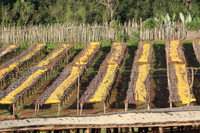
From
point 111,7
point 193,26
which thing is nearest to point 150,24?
point 193,26

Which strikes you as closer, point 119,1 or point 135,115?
point 135,115

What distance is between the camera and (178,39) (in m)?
24.3

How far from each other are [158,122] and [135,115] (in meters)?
0.86

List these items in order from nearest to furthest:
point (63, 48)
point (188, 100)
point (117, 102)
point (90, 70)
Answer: point (188, 100) < point (117, 102) < point (90, 70) < point (63, 48)

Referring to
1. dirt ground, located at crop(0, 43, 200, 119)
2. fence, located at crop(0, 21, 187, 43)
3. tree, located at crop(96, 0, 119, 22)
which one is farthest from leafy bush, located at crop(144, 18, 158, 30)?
tree, located at crop(96, 0, 119, 22)

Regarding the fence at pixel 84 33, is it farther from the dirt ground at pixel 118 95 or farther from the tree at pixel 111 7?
the tree at pixel 111 7

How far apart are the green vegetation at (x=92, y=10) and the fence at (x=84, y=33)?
3483mm

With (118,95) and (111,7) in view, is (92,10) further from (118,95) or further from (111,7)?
(118,95)

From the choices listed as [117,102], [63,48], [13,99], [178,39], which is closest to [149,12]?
[178,39]

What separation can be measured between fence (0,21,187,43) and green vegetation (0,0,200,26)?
137 inches

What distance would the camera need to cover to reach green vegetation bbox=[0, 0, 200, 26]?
2938 cm

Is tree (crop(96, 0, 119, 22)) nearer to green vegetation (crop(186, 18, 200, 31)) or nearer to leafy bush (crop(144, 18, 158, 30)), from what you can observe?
leafy bush (crop(144, 18, 158, 30))

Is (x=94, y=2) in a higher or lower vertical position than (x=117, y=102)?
higher

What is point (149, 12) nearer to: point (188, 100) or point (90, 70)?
point (90, 70)
